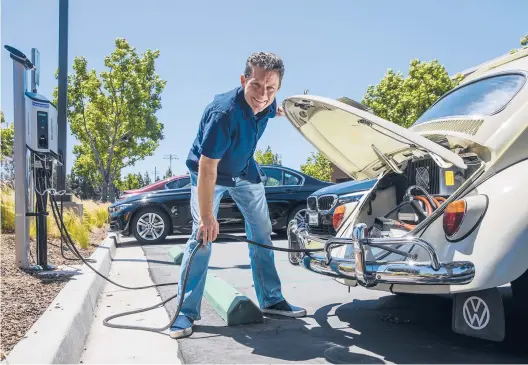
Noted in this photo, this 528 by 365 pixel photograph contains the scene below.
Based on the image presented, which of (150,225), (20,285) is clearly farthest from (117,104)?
(20,285)

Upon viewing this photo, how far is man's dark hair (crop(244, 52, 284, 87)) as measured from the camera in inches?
121

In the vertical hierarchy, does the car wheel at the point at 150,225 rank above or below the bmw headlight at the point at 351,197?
below

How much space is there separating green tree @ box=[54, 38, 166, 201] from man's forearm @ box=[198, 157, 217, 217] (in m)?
28.7

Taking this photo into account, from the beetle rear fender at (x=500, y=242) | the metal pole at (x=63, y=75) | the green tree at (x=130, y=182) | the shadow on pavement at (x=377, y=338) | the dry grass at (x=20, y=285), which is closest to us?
the beetle rear fender at (x=500, y=242)

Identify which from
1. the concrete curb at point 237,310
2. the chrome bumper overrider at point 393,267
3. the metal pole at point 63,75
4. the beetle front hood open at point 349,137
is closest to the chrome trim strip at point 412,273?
the chrome bumper overrider at point 393,267

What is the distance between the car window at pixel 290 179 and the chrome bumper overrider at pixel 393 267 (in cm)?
684

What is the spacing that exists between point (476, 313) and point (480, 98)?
65.7 inches

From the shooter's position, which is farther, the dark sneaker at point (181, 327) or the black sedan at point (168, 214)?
the black sedan at point (168, 214)

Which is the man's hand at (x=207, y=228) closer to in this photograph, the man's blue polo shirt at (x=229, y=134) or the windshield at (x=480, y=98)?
the man's blue polo shirt at (x=229, y=134)

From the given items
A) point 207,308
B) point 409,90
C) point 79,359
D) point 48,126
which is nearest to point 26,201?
point 48,126

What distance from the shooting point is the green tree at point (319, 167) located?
4983 cm

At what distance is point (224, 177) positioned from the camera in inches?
135

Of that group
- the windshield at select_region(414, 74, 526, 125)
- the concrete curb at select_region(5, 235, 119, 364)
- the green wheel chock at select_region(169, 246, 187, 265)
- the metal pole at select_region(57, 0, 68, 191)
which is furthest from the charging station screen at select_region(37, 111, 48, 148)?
the windshield at select_region(414, 74, 526, 125)

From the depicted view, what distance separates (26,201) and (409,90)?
28.6m
